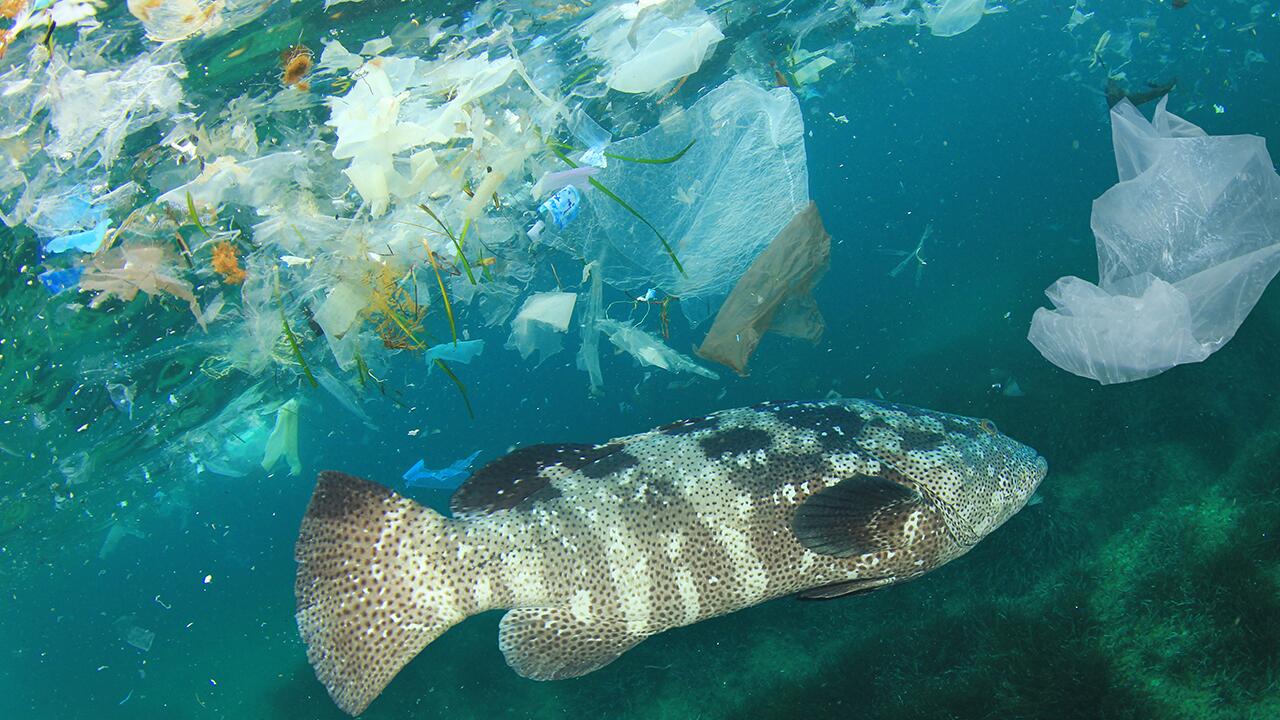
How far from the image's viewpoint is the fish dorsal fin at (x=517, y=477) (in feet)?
13.8

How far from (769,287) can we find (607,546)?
3.36 metres

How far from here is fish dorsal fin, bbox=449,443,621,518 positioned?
4.21 meters

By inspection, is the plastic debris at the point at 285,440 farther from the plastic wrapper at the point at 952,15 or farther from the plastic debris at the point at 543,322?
the plastic wrapper at the point at 952,15

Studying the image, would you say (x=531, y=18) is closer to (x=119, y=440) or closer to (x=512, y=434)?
(x=119, y=440)

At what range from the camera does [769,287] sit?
628 cm

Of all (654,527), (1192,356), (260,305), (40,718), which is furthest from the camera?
(40,718)

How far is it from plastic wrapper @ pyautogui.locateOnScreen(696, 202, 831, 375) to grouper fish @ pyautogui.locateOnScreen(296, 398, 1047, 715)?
7.12 feet

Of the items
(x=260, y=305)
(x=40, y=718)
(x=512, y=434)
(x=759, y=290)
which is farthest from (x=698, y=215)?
(x=40, y=718)

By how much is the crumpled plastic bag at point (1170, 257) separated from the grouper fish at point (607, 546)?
2.05 m

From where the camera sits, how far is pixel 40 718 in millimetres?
24391

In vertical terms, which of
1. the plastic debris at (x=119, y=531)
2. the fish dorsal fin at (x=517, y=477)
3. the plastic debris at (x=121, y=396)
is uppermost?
the fish dorsal fin at (x=517, y=477)

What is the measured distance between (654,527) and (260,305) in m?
7.09

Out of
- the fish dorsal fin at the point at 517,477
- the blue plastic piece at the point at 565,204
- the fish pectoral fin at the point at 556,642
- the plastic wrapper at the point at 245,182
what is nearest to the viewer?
the fish pectoral fin at the point at 556,642

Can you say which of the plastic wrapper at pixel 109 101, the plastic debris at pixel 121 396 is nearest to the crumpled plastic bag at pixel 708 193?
the plastic wrapper at pixel 109 101
